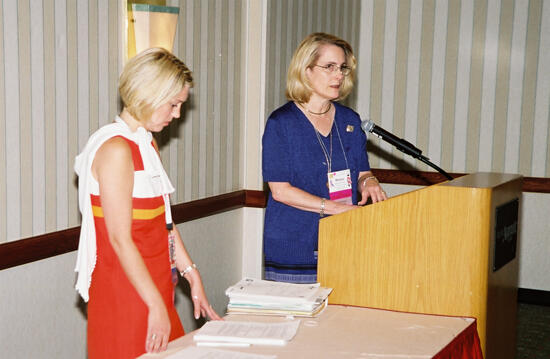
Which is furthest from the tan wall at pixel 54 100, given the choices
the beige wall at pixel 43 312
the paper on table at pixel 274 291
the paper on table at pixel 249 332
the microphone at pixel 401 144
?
the microphone at pixel 401 144

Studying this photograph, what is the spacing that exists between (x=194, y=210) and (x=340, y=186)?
4.33ft

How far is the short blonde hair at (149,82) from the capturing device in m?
2.27

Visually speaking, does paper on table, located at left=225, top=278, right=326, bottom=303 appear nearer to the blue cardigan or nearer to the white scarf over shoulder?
the white scarf over shoulder

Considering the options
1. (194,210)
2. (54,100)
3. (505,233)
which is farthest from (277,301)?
(194,210)

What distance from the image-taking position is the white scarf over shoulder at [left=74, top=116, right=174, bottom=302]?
2.31 metres

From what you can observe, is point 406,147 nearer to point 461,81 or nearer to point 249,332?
point 249,332

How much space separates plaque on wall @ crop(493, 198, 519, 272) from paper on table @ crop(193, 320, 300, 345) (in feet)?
2.41

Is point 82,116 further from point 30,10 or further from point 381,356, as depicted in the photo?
point 381,356

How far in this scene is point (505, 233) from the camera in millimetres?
2500

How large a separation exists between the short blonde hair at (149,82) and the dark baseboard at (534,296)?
4483 millimetres

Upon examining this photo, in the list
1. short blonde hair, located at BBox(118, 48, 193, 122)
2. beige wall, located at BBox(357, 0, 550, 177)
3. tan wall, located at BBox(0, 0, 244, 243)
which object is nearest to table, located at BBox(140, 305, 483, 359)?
short blonde hair, located at BBox(118, 48, 193, 122)

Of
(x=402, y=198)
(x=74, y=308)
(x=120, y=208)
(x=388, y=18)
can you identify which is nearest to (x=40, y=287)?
(x=74, y=308)

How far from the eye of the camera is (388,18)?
618cm

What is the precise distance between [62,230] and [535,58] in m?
4.09
